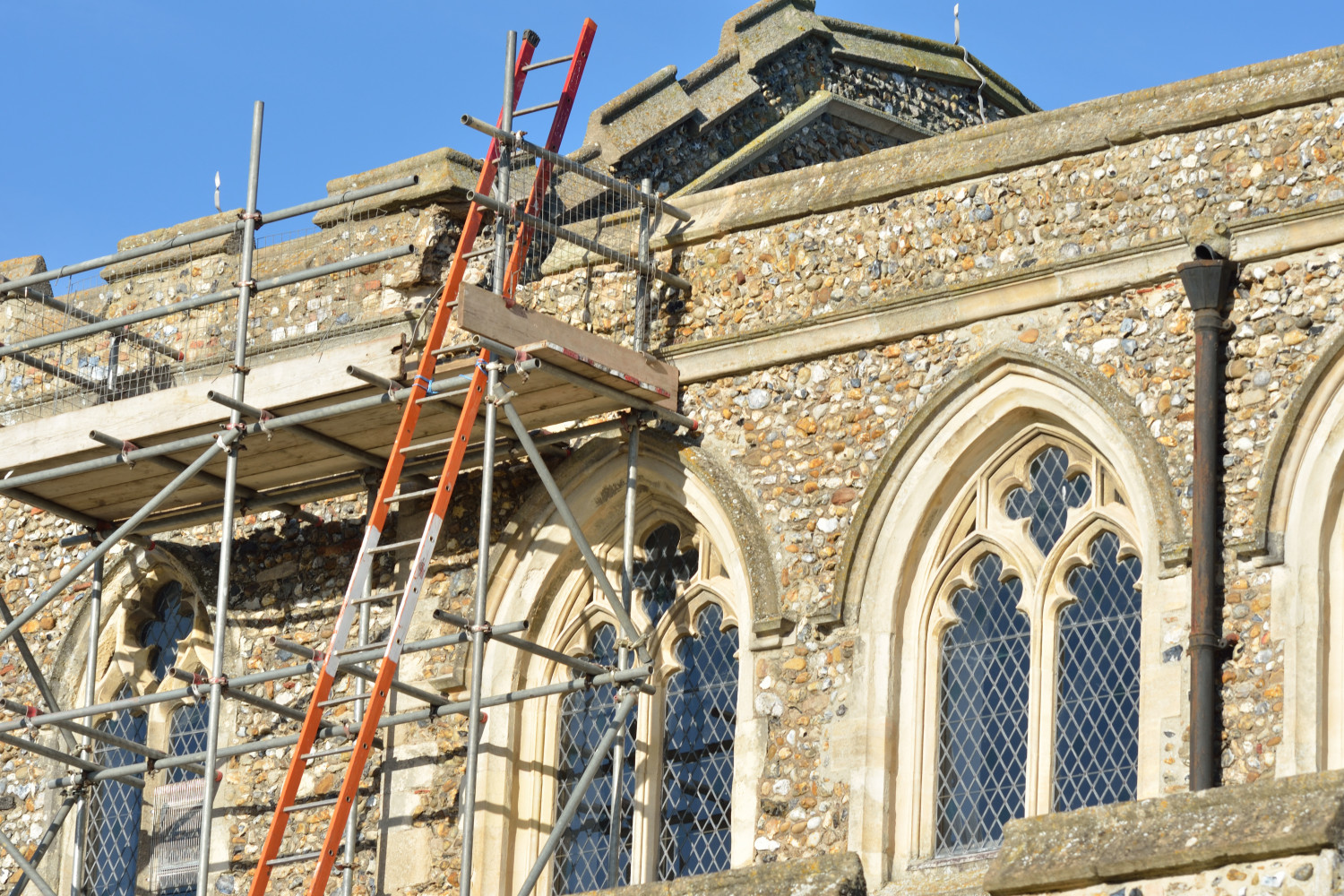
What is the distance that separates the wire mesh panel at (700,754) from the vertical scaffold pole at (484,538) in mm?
1045

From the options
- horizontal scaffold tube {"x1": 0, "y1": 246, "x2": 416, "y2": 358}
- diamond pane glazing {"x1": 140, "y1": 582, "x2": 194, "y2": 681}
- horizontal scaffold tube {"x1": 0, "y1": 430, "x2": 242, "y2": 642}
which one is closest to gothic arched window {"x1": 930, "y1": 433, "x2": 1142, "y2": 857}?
horizontal scaffold tube {"x1": 0, "y1": 246, "x2": 416, "y2": 358}

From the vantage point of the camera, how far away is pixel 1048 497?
477 inches

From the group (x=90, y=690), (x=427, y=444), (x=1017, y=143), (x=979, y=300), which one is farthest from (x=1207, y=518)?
(x=90, y=690)

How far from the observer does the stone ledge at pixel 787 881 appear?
803 cm

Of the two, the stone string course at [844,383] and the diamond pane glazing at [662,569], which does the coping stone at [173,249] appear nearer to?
the stone string course at [844,383]

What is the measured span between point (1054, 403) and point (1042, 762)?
170cm

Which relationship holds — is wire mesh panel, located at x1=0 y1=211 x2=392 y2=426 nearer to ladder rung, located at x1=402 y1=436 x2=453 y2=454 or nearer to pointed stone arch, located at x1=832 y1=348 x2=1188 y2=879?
ladder rung, located at x1=402 y1=436 x2=453 y2=454

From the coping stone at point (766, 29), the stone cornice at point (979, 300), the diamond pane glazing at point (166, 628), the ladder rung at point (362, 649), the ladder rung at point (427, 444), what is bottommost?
the ladder rung at point (362, 649)

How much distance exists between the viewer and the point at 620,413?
13305 mm

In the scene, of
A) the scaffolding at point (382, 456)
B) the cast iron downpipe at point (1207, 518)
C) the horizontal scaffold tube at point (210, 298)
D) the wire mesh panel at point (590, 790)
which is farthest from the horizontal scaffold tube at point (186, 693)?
the cast iron downpipe at point (1207, 518)

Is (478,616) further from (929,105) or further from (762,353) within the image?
(929,105)

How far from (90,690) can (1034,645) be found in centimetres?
573

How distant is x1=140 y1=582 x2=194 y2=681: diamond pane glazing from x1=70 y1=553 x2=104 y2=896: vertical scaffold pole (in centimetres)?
32

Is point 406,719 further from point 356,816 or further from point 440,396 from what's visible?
point 440,396
